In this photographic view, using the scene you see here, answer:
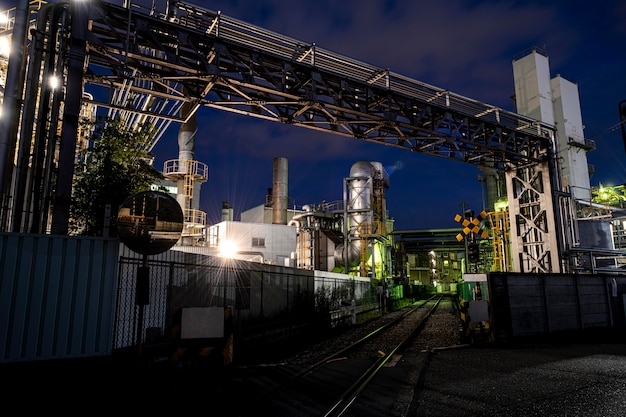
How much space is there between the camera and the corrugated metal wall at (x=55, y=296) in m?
5.57

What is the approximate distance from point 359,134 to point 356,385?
9063 mm

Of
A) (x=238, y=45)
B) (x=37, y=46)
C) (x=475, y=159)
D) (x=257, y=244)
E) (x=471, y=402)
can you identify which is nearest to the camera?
(x=471, y=402)

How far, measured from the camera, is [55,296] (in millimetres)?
5863

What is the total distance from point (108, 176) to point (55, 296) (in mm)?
6218

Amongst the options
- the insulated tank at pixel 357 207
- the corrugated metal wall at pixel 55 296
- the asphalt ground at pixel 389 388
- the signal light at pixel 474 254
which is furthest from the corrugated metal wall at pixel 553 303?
the insulated tank at pixel 357 207

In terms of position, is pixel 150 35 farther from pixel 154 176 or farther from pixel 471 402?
pixel 471 402

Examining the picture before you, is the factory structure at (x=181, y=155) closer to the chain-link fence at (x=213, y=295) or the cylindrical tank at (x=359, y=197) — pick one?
the chain-link fence at (x=213, y=295)

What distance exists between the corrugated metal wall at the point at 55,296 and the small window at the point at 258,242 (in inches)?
980

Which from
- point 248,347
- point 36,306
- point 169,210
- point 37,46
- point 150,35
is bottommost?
point 248,347

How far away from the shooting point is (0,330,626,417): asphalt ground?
5.07 meters

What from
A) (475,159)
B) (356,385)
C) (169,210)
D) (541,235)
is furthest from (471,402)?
(541,235)

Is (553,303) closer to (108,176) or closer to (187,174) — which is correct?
(108,176)

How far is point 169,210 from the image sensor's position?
6625 mm

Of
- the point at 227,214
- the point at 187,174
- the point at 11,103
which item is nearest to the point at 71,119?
the point at 11,103
